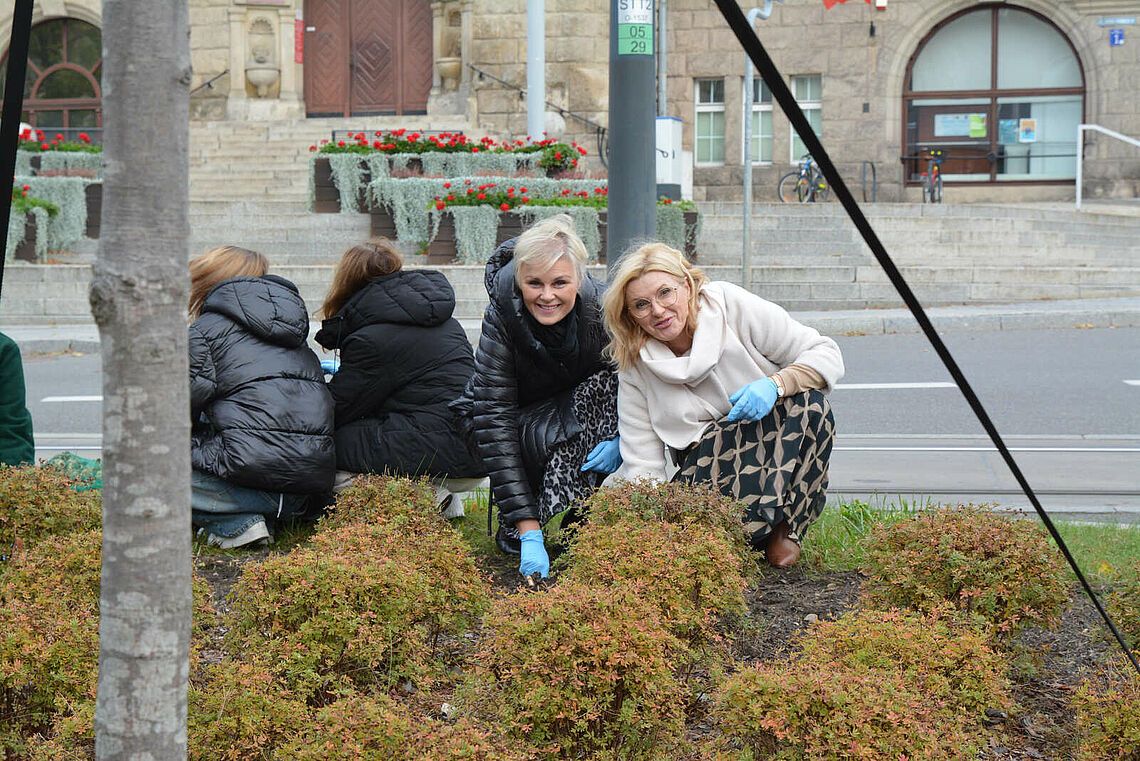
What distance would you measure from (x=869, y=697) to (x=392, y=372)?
9.46 feet

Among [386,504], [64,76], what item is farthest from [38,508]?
[64,76]

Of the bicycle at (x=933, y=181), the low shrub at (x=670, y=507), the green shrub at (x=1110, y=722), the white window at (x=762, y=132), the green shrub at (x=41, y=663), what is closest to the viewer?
the green shrub at (x=1110, y=722)

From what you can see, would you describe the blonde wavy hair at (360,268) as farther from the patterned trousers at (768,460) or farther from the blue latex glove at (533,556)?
the patterned trousers at (768,460)

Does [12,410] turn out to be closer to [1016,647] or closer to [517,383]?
[517,383]

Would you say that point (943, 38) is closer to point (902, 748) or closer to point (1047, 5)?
point (1047, 5)

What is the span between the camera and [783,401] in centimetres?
439

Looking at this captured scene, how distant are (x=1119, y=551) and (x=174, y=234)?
12.9 feet

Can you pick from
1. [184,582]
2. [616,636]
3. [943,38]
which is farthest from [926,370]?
[943,38]

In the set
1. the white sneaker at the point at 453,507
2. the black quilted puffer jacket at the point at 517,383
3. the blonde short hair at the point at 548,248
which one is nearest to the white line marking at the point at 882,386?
the white sneaker at the point at 453,507

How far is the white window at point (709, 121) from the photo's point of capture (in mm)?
28047

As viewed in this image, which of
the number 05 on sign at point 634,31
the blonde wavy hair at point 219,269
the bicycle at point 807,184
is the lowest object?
the blonde wavy hair at point 219,269

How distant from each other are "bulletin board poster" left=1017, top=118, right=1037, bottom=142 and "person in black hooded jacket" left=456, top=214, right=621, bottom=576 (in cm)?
2489

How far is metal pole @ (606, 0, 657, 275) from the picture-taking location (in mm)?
5297

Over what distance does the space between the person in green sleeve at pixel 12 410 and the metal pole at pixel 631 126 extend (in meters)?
2.30
